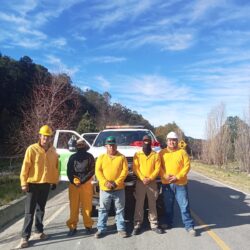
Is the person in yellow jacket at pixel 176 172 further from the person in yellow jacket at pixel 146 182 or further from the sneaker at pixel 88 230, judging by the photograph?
the sneaker at pixel 88 230

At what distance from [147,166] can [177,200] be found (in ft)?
3.11

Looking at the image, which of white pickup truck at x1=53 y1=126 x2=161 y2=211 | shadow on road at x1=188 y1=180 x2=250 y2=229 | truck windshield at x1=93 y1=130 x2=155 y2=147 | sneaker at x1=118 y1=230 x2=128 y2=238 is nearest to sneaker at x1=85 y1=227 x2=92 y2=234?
sneaker at x1=118 y1=230 x2=128 y2=238

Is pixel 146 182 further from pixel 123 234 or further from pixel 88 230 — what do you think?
pixel 88 230

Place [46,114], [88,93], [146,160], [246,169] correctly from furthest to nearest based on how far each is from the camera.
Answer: [88,93], [246,169], [46,114], [146,160]

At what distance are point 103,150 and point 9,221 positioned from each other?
8.76ft

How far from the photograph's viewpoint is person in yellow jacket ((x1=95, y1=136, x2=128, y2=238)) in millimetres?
7746

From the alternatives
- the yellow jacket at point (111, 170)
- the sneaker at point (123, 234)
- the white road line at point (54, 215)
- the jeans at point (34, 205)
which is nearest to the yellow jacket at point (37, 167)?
the jeans at point (34, 205)

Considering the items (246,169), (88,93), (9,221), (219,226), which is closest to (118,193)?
(219,226)

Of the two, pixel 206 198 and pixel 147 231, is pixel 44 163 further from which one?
pixel 206 198

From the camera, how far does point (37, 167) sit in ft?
24.4

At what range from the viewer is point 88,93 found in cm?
7169

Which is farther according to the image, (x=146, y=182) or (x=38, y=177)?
(x=146, y=182)

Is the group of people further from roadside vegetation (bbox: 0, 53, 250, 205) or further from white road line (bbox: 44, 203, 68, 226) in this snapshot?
roadside vegetation (bbox: 0, 53, 250, 205)

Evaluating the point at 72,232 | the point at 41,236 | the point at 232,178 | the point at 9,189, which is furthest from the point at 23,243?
the point at 232,178
